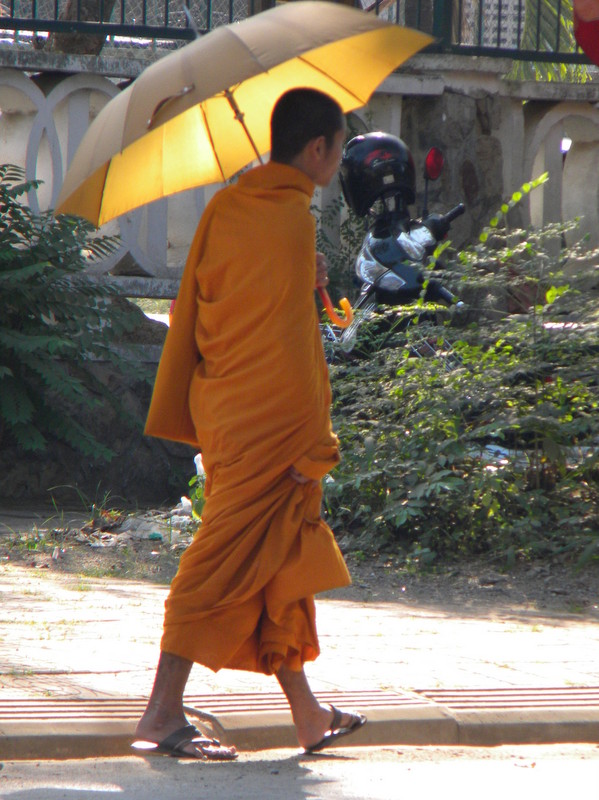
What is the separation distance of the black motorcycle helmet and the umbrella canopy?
11.8 feet

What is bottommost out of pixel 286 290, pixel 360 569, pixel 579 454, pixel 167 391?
pixel 360 569

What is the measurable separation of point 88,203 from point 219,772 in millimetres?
1724

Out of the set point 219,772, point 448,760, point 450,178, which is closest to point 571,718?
point 448,760

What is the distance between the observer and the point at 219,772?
3.43 meters

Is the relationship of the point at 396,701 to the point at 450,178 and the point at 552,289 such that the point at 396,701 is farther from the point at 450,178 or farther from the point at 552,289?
the point at 450,178

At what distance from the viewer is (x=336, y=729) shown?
360cm

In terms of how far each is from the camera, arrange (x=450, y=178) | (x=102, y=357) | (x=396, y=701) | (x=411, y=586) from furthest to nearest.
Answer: (x=450, y=178) < (x=102, y=357) < (x=411, y=586) < (x=396, y=701)

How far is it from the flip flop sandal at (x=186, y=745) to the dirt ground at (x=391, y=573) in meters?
2.16

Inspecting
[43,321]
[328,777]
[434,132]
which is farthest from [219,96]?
[434,132]

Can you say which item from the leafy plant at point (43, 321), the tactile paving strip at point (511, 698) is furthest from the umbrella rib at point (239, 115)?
the leafy plant at point (43, 321)

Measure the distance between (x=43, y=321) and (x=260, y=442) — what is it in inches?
185

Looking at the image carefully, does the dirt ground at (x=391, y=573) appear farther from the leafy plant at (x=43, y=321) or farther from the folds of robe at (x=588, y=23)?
the folds of robe at (x=588, y=23)

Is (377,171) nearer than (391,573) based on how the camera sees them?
No

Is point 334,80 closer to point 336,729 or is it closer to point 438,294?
point 336,729
